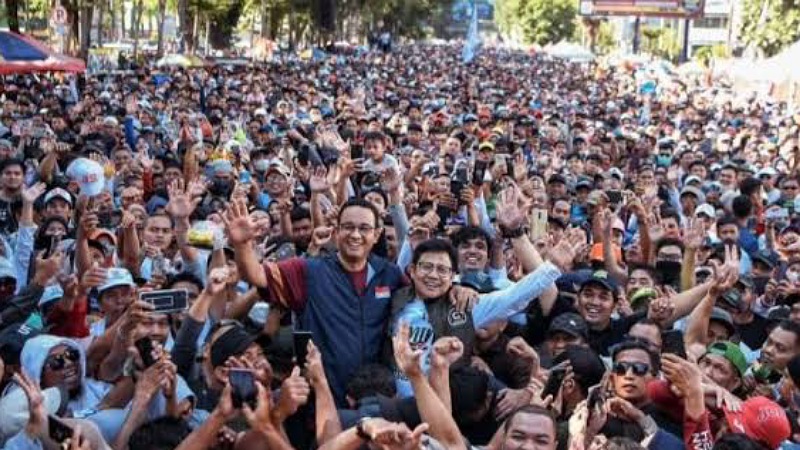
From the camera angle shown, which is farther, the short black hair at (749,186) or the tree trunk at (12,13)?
the tree trunk at (12,13)

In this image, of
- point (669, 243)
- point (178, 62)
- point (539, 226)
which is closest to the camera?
point (539, 226)

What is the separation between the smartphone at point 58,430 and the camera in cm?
368

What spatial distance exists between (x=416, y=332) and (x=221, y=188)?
5573 millimetres

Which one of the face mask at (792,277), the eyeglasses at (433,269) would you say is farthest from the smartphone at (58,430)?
the face mask at (792,277)

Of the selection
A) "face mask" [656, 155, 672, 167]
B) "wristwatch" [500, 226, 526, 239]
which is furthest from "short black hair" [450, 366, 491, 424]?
"face mask" [656, 155, 672, 167]

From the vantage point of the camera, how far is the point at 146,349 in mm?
4719

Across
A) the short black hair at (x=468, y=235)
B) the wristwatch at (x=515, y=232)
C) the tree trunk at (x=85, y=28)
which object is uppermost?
the tree trunk at (x=85, y=28)

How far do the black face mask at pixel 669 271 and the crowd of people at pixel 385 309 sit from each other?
0.02 m

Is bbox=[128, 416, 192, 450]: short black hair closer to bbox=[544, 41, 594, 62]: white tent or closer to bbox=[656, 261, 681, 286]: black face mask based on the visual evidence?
bbox=[656, 261, 681, 286]: black face mask

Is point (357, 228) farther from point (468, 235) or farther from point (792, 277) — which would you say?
point (792, 277)

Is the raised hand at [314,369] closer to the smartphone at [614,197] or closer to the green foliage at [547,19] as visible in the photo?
the smartphone at [614,197]

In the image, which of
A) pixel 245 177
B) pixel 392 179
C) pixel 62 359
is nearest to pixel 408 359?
pixel 62 359

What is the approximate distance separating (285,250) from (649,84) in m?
31.4

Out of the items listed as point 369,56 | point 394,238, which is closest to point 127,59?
point 369,56
